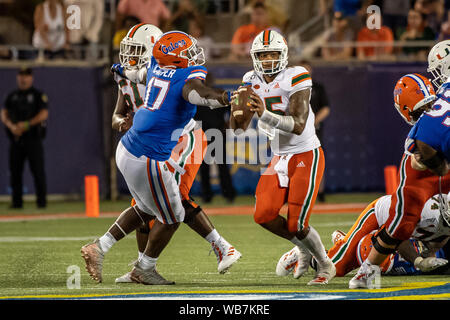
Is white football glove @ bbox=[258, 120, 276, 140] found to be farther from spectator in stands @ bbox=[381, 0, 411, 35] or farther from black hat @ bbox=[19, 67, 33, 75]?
spectator in stands @ bbox=[381, 0, 411, 35]

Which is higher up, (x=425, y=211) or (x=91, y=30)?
(x=91, y=30)

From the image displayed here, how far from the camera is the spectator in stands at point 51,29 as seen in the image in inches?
553

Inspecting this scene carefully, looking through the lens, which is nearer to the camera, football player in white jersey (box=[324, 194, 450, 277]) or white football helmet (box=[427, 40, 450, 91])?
football player in white jersey (box=[324, 194, 450, 277])

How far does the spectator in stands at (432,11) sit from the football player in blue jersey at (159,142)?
28.2 feet

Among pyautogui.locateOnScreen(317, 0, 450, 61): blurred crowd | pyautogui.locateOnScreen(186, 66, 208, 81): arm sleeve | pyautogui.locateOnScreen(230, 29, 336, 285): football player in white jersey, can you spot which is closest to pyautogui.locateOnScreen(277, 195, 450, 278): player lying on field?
pyautogui.locateOnScreen(230, 29, 336, 285): football player in white jersey

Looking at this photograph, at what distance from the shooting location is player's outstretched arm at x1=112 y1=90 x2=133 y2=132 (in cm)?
736

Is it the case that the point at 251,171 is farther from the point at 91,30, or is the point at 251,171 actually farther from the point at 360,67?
the point at 91,30

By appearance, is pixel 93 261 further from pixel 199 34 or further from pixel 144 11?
pixel 199 34

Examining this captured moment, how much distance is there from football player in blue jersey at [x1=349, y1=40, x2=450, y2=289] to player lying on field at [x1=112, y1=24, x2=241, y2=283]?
45.2 inches

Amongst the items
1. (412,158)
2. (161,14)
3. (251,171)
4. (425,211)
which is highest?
(161,14)

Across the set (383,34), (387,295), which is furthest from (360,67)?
(387,295)

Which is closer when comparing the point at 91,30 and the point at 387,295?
the point at 387,295
